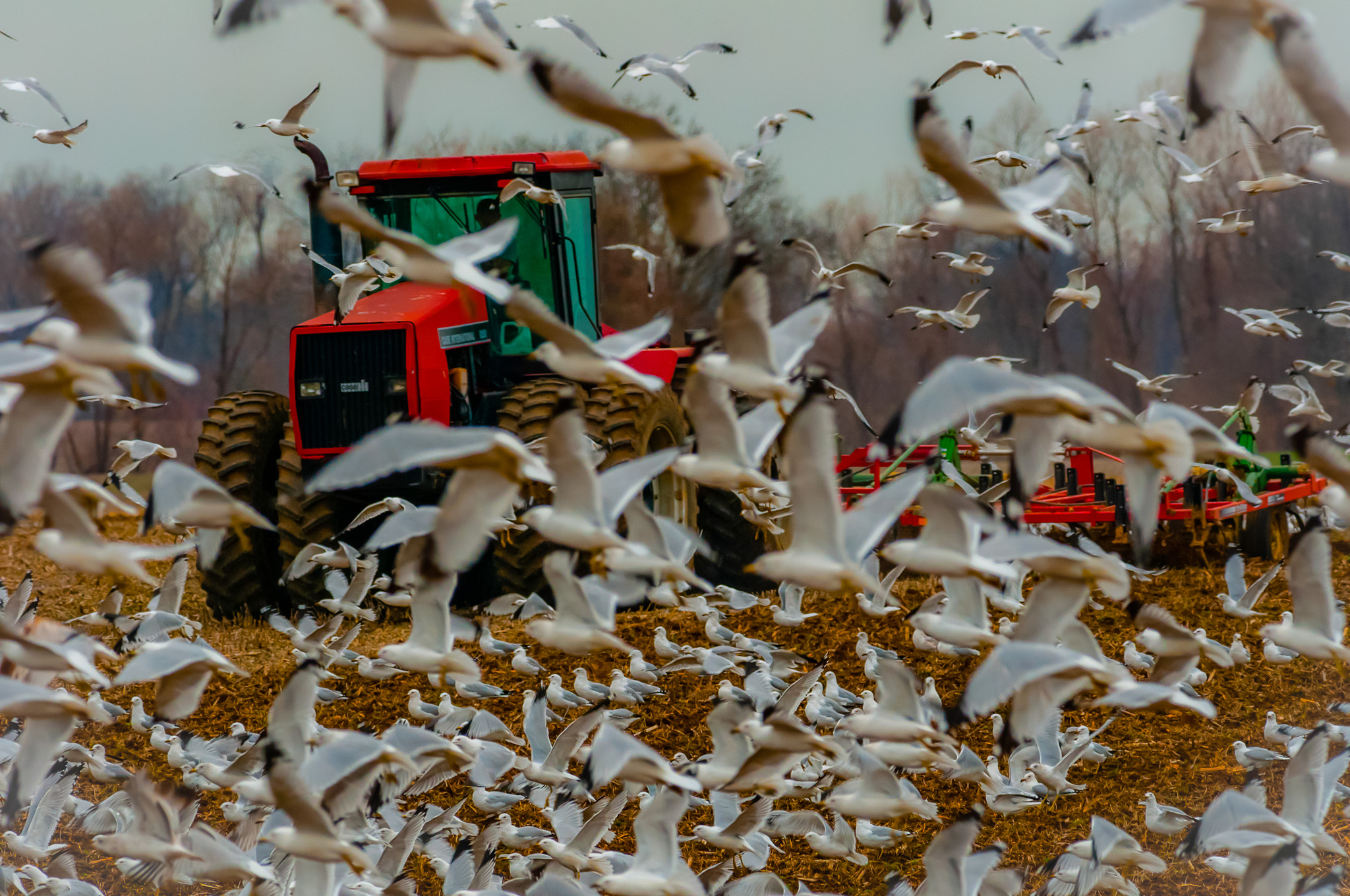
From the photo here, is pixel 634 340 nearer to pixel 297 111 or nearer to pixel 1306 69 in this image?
pixel 1306 69

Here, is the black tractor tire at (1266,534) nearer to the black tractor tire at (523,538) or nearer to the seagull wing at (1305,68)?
the black tractor tire at (523,538)

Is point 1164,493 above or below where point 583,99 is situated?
below

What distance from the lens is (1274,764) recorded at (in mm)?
6293

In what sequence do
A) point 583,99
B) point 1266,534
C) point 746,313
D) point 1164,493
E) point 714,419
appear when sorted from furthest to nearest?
1. point 1266,534
2. point 1164,493
3. point 714,419
4. point 746,313
5. point 583,99

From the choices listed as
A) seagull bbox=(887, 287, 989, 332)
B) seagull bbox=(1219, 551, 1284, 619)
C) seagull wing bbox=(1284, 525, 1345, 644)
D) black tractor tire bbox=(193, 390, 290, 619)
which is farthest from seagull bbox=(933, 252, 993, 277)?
black tractor tire bbox=(193, 390, 290, 619)

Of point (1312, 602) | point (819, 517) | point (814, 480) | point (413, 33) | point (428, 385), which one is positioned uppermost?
point (413, 33)

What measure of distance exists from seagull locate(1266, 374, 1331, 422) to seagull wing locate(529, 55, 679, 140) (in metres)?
6.23

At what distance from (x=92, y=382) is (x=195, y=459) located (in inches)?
231

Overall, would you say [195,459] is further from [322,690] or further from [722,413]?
[722,413]

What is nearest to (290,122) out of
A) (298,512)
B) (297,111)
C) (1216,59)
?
(297,111)

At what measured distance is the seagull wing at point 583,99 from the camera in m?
2.79

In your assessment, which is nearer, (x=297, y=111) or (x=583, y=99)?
(x=583, y=99)

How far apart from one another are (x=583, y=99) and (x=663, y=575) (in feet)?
4.01

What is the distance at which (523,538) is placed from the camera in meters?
7.92
